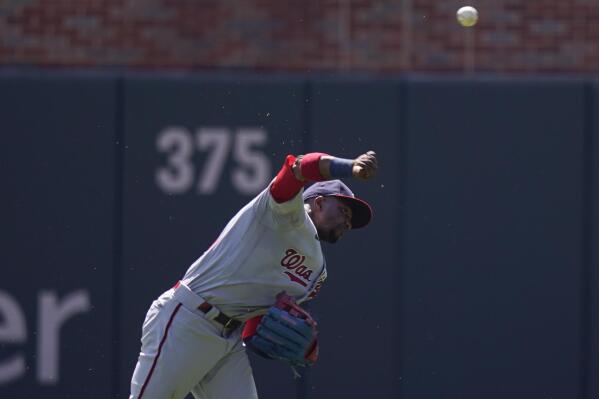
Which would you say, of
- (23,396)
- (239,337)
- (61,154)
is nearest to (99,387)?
(23,396)

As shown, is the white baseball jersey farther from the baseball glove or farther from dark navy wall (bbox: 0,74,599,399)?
dark navy wall (bbox: 0,74,599,399)

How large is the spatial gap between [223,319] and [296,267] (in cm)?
35

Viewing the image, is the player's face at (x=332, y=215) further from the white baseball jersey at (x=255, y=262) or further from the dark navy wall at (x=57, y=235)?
the dark navy wall at (x=57, y=235)

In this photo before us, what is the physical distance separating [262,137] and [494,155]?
1165 millimetres

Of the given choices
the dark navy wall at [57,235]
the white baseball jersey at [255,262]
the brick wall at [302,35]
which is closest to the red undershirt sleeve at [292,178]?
the white baseball jersey at [255,262]

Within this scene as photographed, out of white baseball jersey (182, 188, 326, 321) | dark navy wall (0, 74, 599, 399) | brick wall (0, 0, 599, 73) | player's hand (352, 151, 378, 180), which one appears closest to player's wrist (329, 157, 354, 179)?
player's hand (352, 151, 378, 180)

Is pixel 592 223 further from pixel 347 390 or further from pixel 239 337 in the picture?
pixel 239 337

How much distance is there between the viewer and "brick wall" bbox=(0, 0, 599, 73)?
6738 mm

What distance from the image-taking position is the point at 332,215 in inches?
180

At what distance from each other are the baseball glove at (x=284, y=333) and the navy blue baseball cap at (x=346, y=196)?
401 mm

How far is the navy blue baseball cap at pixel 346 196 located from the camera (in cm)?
455

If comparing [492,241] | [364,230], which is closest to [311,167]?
[364,230]

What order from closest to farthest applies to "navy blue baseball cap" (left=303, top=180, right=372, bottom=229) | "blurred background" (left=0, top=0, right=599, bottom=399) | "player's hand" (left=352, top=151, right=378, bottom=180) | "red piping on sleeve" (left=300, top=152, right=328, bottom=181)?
1. "player's hand" (left=352, top=151, right=378, bottom=180)
2. "red piping on sleeve" (left=300, top=152, right=328, bottom=181)
3. "navy blue baseball cap" (left=303, top=180, right=372, bottom=229)
4. "blurred background" (left=0, top=0, right=599, bottom=399)

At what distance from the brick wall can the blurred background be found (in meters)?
0.72
